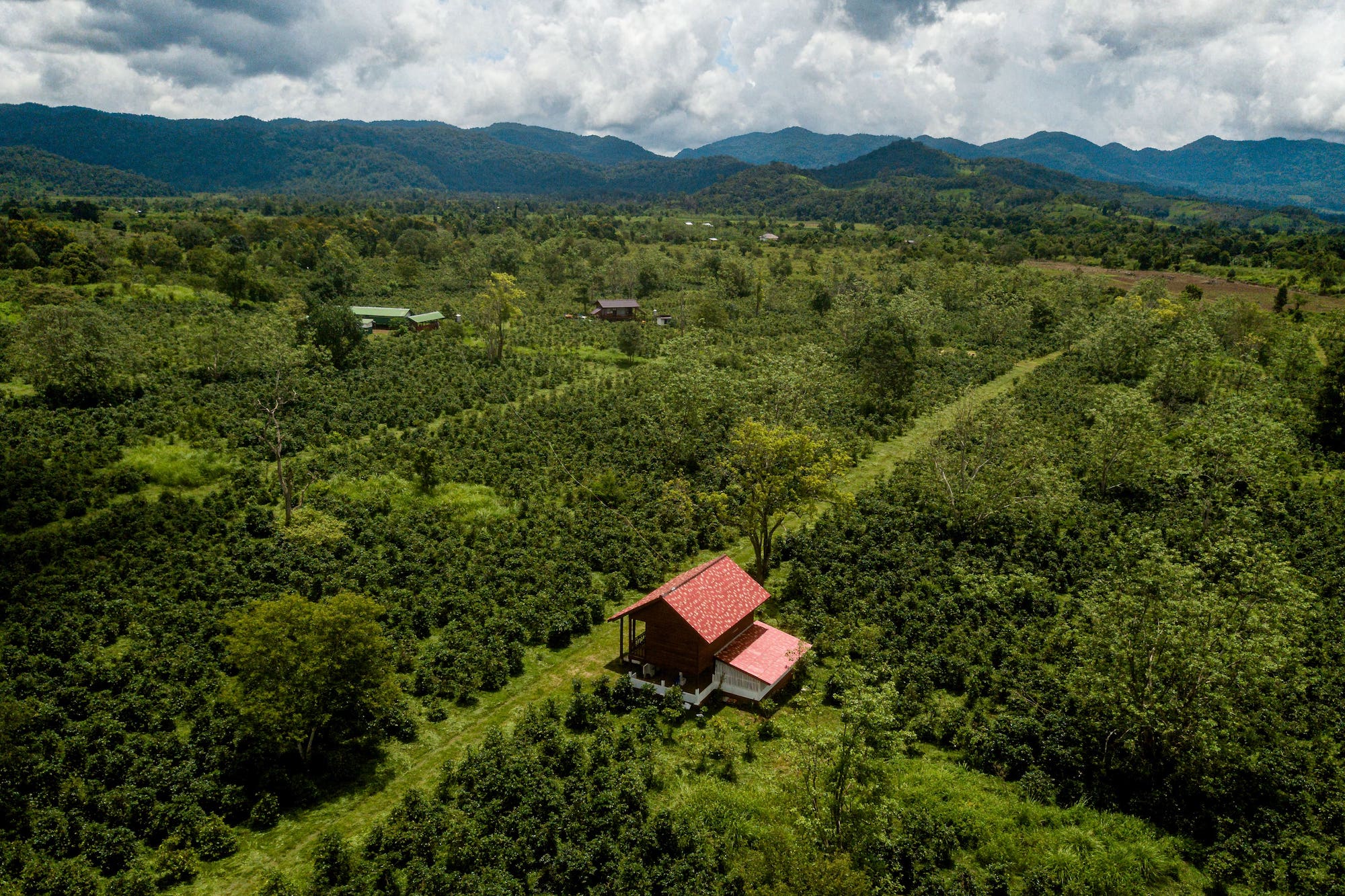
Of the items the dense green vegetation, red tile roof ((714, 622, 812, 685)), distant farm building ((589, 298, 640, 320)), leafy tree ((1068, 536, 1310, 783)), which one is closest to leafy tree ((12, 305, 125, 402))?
the dense green vegetation

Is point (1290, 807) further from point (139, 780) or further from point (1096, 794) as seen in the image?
point (139, 780)

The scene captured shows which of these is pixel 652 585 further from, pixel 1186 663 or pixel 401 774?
pixel 1186 663

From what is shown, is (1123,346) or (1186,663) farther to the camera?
(1123,346)

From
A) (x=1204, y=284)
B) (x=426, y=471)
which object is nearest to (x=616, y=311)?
(x=426, y=471)

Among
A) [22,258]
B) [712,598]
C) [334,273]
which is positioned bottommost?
[712,598]

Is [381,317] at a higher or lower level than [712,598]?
higher

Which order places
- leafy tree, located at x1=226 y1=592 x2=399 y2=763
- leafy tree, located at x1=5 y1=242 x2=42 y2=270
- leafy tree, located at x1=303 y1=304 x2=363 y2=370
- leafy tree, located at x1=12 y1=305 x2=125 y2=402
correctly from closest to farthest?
1. leafy tree, located at x1=226 y1=592 x2=399 y2=763
2. leafy tree, located at x1=12 y1=305 x2=125 y2=402
3. leafy tree, located at x1=303 y1=304 x2=363 y2=370
4. leafy tree, located at x1=5 y1=242 x2=42 y2=270

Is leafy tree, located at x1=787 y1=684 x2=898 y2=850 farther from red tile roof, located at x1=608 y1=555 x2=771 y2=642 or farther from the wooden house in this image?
red tile roof, located at x1=608 y1=555 x2=771 y2=642
